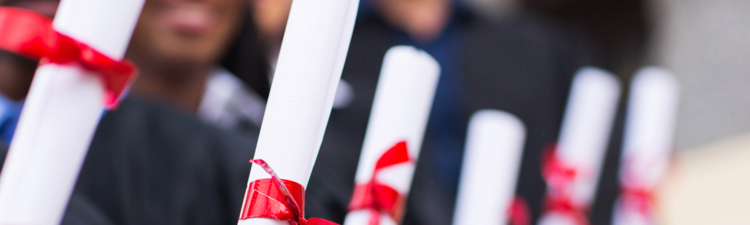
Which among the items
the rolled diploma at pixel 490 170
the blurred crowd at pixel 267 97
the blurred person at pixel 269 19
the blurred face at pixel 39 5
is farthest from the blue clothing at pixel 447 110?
the blurred face at pixel 39 5

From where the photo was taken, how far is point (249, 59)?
911 mm

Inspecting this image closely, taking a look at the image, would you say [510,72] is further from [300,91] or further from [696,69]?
[300,91]

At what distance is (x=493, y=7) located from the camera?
2.01 m

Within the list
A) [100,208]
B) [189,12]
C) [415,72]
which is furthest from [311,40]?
[189,12]

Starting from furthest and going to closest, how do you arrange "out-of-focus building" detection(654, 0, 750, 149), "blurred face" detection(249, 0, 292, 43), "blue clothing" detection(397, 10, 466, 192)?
"out-of-focus building" detection(654, 0, 750, 149) < "blue clothing" detection(397, 10, 466, 192) < "blurred face" detection(249, 0, 292, 43)

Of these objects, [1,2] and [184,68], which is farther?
[184,68]

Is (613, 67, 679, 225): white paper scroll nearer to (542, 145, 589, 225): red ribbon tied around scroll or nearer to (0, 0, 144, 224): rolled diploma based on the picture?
(542, 145, 589, 225): red ribbon tied around scroll

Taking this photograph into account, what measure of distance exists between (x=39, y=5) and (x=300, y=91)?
30 centimetres

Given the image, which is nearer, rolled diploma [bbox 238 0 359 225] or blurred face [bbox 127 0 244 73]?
rolled diploma [bbox 238 0 359 225]

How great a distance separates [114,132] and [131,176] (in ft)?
0.14

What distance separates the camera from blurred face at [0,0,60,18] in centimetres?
50

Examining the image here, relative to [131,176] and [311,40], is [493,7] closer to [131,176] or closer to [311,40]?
[131,176]

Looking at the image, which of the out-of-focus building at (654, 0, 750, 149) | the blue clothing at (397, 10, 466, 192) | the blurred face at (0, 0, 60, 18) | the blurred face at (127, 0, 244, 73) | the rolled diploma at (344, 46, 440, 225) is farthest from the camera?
the out-of-focus building at (654, 0, 750, 149)

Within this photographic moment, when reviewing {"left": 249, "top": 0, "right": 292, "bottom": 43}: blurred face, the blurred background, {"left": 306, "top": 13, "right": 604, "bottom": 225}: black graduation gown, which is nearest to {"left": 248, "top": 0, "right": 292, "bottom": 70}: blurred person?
{"left": 249, "top": 0, "right": 292, "bottom": 43}: blurred face
